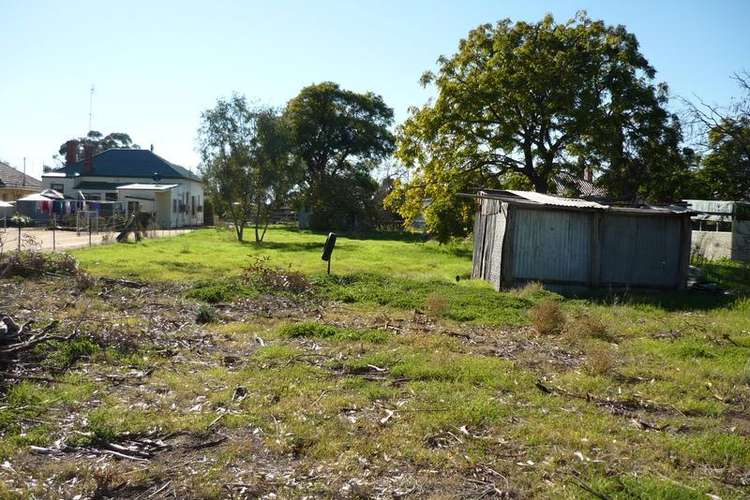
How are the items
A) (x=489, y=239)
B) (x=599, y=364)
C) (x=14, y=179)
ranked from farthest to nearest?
(x=14, y=179) < (x=489, y=239) < (x=599, y=364)

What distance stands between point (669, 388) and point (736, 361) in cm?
227

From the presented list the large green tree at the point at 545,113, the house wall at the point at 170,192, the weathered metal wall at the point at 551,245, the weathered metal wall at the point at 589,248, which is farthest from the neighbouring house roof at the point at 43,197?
the weathered metal wall at the point at 551,245

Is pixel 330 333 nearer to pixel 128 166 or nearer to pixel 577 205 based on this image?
pixel 577 205

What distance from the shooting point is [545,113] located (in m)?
26.3

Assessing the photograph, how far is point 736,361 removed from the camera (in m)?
9.07

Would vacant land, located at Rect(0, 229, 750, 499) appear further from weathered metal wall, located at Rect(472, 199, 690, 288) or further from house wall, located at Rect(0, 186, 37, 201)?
house wall, located at Rect(0, 186, 37, 201)

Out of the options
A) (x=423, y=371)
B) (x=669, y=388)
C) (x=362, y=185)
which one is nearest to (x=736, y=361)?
(x=669, y=388)

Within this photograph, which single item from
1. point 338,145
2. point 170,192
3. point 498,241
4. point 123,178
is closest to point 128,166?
point 123,178

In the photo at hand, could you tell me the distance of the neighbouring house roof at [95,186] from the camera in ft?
170

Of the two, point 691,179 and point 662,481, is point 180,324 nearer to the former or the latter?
point 662,481

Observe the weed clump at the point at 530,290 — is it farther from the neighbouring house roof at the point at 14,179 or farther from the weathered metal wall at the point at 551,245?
the neighbouring house roof at the point at 14,179

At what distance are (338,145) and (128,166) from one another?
1787 centimetres

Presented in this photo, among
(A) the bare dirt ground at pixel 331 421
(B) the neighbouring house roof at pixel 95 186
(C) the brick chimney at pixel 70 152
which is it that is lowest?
(A) the bare dirt ground at pixel 331 421

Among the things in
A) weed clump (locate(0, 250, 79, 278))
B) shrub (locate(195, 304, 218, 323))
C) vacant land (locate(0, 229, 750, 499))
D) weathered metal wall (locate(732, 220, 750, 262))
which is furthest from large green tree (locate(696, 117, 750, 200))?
weed clump (locate(0, 250, 79, 278))
